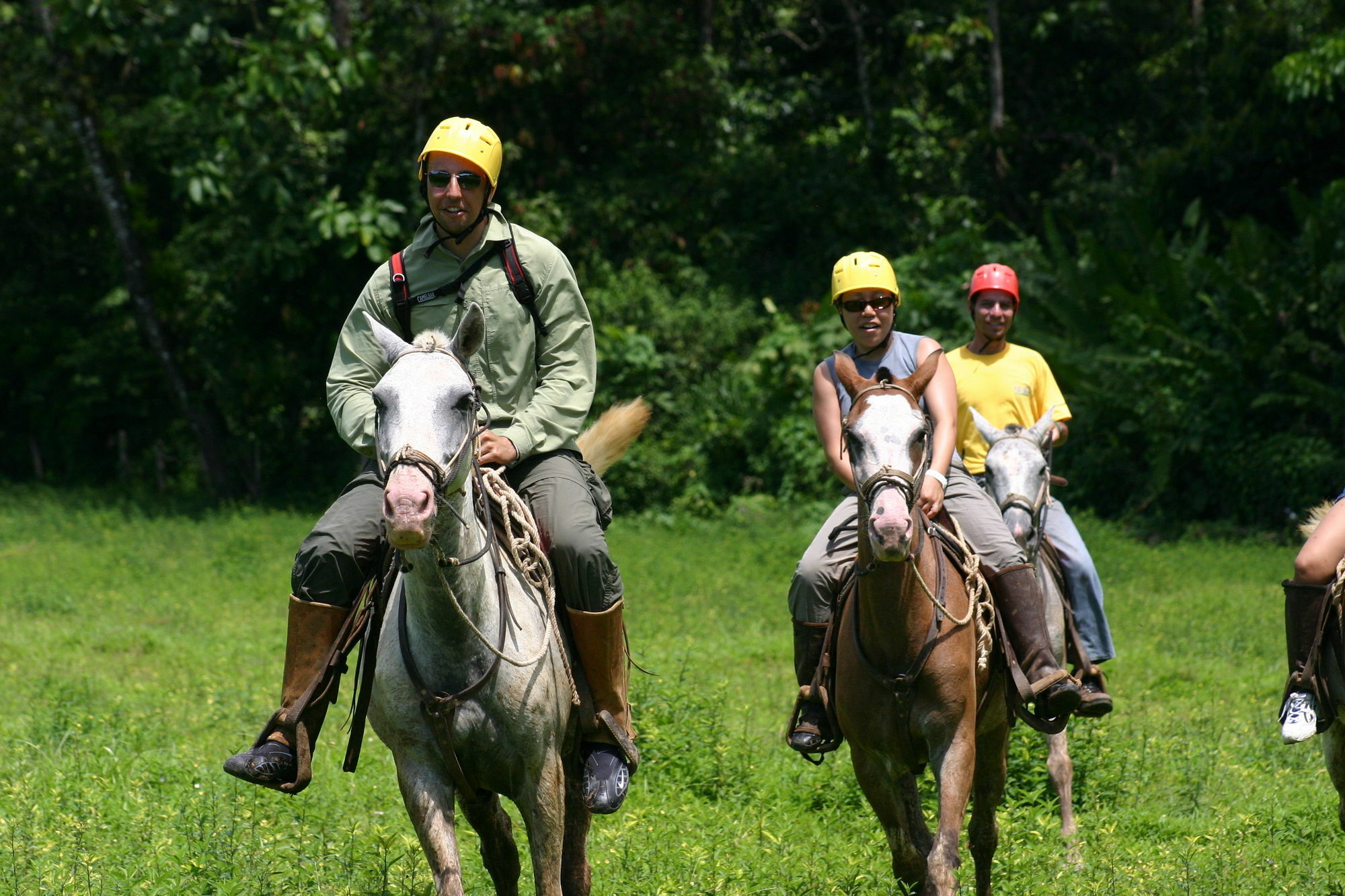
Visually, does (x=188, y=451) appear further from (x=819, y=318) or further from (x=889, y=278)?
(x=889, y=278)

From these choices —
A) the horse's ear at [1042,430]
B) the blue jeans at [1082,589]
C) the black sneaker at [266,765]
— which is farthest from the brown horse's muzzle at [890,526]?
the blue jeans at [1082,589]

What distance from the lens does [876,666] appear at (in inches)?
209

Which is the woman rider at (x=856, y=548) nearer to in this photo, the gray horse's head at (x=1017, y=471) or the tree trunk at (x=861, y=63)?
the gray horse's head at (x=1017, y=471)

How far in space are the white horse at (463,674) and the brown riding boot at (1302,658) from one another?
2806 millimetres

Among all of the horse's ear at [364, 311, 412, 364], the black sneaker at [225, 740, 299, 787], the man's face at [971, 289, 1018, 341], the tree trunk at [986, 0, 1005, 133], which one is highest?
the tree trunk at [986, 0, 1005, 133]

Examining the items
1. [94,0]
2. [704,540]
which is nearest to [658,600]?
[704,540]

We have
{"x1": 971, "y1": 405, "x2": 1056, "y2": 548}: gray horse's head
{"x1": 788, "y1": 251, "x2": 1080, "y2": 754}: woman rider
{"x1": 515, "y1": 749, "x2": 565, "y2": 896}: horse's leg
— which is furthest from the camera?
{"x1": 971, "y1": 405, "x2": 1056, "y2": 548}: gray horse's head

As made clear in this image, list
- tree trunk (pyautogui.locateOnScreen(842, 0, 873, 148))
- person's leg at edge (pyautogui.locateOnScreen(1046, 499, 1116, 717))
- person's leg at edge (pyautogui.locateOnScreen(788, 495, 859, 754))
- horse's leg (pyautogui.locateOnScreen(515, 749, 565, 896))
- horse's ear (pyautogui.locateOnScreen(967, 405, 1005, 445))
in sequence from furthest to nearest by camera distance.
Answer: tree trunk (pyautogui.locateOnScreen(842, 0, 873, 148))
person's leg at edge (pyautogui.locateOnScreen(1046, 499, 1116, 717))
horse's ear (pyautogui.locateOnScreen(967, 405, 1005, 445))
person's leg at edge (pyautogui.locateOnScreen(788, 495, 859, 754))
horse's leg (pyautogui.locateOnScreen(515, 749, 565, 896))

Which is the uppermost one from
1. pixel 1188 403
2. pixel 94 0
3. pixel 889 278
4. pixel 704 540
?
pixel 94 0

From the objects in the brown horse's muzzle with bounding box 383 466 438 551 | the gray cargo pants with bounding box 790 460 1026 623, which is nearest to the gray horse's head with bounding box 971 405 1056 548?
the gray cargo pants with bounding box 790 460 1026 623

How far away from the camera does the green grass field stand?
19.2ft

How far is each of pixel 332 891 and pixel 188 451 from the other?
754 inches

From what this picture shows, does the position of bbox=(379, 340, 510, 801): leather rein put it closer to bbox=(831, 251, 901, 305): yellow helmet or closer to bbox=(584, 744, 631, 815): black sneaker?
bbox=(584, 744, 631, 815): black sneaker

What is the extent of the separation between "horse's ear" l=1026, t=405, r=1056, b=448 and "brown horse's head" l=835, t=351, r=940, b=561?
2034mm
